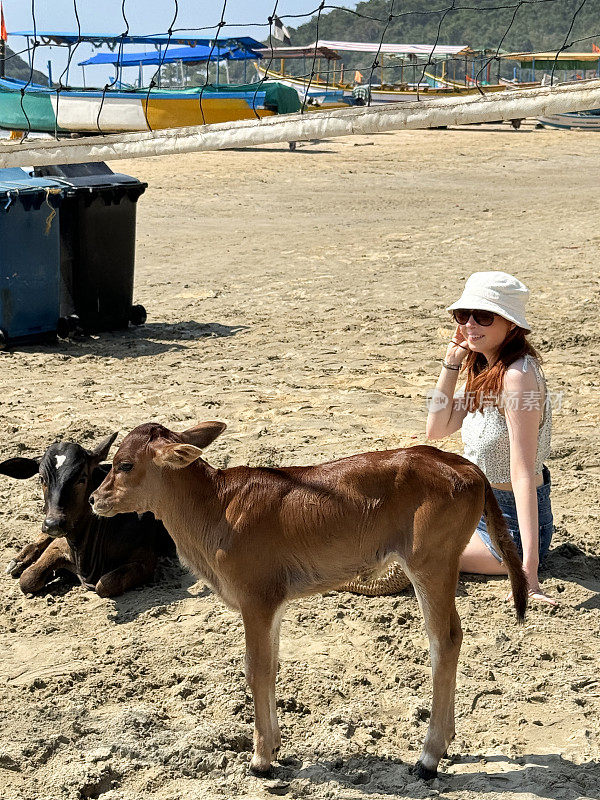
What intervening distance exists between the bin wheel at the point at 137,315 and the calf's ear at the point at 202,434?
6.51 m

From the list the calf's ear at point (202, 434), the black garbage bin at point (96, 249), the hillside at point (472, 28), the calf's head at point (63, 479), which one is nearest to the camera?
the calf's ear at point (202, 434)

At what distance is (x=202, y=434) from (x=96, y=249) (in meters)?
6.44

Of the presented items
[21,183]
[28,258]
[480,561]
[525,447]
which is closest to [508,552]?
[525,447]

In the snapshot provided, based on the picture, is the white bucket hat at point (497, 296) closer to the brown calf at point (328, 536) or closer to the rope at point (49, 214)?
the brown calf at point (328, 536)

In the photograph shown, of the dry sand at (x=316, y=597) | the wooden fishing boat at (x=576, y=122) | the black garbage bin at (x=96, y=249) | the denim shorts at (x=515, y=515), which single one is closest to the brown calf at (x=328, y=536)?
the dry sand at (x=316, y=597)

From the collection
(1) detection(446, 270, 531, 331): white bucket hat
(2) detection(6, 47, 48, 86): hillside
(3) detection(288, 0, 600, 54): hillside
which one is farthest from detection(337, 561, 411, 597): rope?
(3) detection(288, 0, 600, 54): hillside

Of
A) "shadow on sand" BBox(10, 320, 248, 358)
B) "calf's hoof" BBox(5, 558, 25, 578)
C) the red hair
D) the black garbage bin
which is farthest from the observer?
the black garbage bin

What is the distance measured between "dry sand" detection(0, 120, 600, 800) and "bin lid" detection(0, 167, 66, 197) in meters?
1.46

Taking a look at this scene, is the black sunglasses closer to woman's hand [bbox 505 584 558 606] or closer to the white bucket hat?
the white bucket hat

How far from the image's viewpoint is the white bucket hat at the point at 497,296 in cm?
430

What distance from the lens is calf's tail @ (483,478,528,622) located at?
357cm

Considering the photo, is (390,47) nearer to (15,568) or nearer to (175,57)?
(175,57)

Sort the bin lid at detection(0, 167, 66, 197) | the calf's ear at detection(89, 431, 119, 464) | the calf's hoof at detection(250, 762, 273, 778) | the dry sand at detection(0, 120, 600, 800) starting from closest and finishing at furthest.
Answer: the calf's hoof at detection(250, 762, 273, 778)
the dry sand at detection(0, 120, 600, 800)
the calf's ear at detection(89, 431, 119, 464)
the bin lid at detection(0, 167, 66, 197)

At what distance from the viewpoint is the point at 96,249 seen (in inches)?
385
